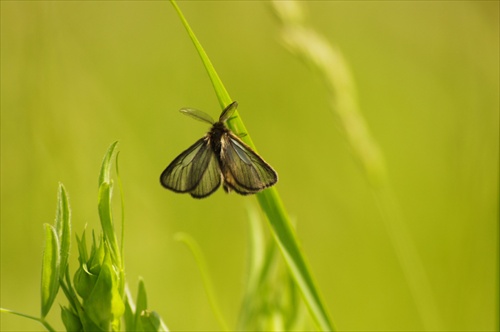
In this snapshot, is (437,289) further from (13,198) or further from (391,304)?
(13,198)

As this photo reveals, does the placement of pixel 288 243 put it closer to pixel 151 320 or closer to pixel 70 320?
pixel 151 320

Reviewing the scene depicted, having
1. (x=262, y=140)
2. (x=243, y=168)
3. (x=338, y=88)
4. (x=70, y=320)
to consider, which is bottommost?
(x=70, y=320)

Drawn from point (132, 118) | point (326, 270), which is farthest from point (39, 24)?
point (326, 270)

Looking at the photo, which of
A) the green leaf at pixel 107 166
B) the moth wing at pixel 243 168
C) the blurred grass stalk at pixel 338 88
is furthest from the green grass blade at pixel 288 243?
the blurred grass stalk at pixel 338 88

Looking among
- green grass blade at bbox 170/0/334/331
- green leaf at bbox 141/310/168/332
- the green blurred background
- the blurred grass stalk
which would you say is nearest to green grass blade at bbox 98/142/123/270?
green leaf at bbox 141/310/168/332

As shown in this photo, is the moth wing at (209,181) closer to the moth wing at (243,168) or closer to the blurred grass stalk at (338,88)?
the moth wing at (243,168)

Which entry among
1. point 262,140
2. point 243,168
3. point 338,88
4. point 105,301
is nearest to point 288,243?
point 243,168
